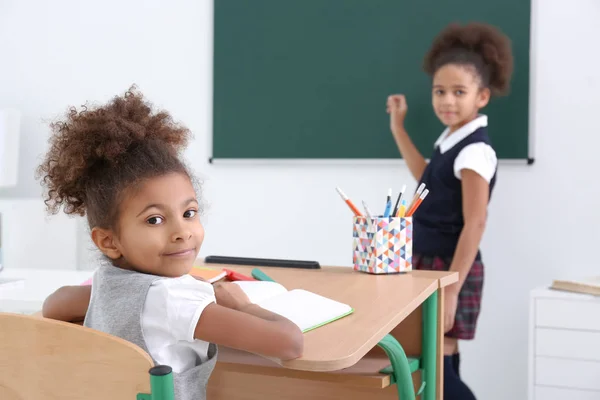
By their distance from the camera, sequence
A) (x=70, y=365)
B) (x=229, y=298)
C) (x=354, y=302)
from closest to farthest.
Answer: (x=70, y=365) → (x=229, y=298) → (x=354, y=302)

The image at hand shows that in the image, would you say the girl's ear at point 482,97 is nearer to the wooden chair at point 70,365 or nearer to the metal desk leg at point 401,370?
the metal desk leg at point 401,370

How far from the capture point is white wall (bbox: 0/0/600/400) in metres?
2.68

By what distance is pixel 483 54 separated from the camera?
97.8 inches

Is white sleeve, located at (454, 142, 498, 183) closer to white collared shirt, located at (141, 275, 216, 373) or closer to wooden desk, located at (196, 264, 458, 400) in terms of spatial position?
wooden desk, located at (196, 264, 458, 400)

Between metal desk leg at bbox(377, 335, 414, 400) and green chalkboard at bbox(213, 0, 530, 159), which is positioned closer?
metal desk leg at bbox(377, 335, 414, 400)

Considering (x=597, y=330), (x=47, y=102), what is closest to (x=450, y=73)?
(x=597, y=330)

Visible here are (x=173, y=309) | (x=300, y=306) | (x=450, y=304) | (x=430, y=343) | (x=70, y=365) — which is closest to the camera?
(x=70, y=365)

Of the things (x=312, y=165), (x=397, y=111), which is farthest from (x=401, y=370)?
(x=312, y=165)

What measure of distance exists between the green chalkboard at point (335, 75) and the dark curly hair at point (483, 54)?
0.24 meters

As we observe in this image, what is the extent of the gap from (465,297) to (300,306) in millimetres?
1294

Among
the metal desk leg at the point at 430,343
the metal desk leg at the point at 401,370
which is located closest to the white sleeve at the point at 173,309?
the metal desk leg at the point at 401,370

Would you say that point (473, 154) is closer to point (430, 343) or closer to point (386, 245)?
point (386, 245)

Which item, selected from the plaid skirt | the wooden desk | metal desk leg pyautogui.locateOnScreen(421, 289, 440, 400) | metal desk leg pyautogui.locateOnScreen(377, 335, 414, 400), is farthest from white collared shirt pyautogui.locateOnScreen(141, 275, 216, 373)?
the plaid skirt

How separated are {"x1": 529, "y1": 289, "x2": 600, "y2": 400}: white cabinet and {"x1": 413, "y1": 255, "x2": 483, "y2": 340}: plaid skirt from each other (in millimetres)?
183
